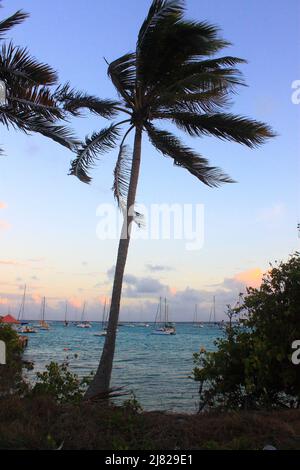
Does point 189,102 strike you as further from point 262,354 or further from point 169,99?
point 262,354

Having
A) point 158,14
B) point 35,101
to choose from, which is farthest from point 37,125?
point 158,14

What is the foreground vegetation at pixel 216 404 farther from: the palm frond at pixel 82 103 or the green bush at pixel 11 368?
the palm frond at pixel 82 103

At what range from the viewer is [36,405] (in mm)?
8523

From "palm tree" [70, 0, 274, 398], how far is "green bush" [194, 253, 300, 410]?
3112mm

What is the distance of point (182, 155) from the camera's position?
46.3ft

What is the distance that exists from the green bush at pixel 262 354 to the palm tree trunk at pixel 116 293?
2.28 metres

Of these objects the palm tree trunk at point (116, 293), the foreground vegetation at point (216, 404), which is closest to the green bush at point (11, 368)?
the foreground vegetation at point (216, 404)

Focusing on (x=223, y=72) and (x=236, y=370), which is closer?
(x=236, y=370)

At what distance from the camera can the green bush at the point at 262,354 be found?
10945 millimetres
